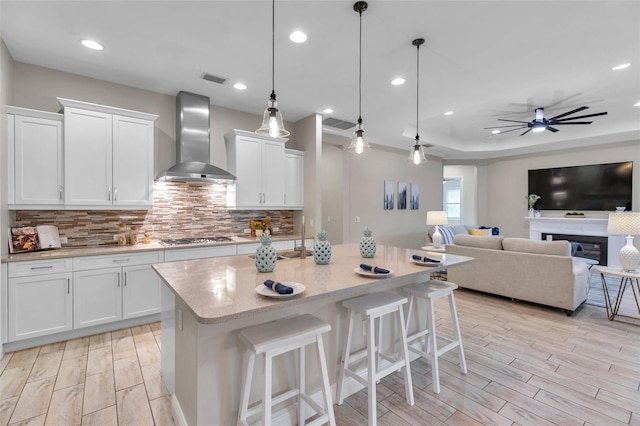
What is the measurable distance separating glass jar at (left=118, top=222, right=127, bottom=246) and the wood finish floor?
1029 millimetres

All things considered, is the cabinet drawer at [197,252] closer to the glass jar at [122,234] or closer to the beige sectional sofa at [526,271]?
the glass jar at [122,234]

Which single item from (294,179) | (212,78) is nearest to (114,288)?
(212,78)

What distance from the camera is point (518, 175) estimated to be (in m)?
7.54

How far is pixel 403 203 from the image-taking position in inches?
278

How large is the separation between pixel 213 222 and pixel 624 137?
26.1 feet

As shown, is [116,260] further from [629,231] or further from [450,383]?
[629,231]

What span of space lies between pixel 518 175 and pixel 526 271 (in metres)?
4.62

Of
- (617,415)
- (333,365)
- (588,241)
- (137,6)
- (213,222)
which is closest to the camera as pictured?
(617,415)

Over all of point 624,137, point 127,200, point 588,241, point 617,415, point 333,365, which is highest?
point 624,137

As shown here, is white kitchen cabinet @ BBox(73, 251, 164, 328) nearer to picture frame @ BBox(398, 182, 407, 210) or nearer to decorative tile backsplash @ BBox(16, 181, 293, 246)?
decorative tile backsplash @ BBox(16, 181, 293, 246)

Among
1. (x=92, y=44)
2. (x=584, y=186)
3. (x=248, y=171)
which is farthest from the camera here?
(x=584, y=186)

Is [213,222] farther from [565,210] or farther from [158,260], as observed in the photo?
[565,210]

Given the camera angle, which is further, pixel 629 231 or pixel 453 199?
pixel 453 199

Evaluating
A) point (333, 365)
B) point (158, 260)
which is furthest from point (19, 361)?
point (333, 365)
